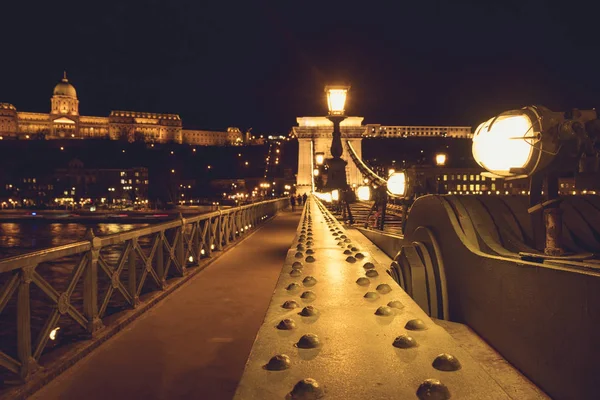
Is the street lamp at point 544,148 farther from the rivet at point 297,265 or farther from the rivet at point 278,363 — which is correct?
the rivet at point 278,363

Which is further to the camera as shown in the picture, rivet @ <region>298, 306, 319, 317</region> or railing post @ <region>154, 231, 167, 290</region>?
railing post @ <region>154, 231, 167, 290</region>

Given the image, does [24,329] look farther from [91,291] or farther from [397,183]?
[397,183]

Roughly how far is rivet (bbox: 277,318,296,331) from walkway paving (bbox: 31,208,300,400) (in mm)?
2350

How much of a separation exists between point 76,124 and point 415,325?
192630 mm

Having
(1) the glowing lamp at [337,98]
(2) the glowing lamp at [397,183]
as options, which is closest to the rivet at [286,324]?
(2) the glowing lamp at [397,183]

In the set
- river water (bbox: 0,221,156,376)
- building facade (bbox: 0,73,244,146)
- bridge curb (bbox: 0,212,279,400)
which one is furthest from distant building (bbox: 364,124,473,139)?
bridge curb (bbox: 0,212,279,400)

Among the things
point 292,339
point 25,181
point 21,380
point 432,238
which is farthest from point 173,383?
point 25,181

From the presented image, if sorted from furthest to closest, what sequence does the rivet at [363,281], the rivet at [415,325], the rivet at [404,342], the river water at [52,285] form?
the river water at [52,285] → the rivet at [363,281] → the rivet at [415,325] → the rivet at [404,342]

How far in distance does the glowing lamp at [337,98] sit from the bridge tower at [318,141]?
74.2m

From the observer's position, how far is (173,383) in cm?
427

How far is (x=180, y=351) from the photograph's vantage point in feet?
16.8

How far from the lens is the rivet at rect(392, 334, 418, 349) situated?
1745mm

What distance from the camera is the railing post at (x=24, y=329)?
4.11 meters

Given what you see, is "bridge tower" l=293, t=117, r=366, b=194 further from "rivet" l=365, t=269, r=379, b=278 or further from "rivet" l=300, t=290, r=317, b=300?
"rivet" l=300, t=290, r=317, b=300
